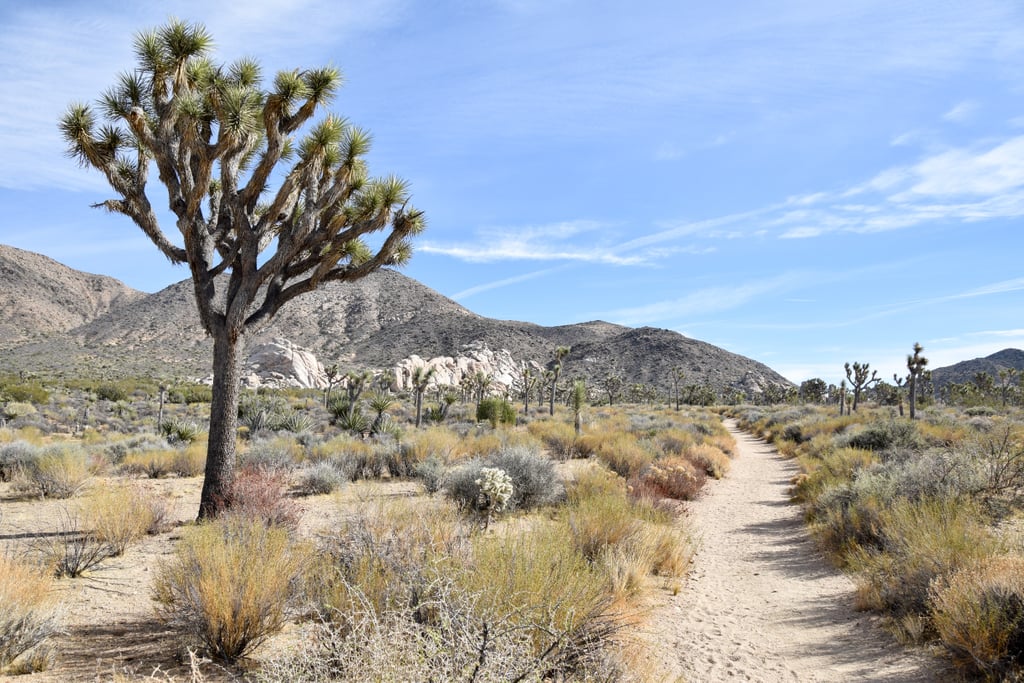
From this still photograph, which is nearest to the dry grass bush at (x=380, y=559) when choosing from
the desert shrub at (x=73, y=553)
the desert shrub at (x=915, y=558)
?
the desert shrub at (x=73, y=553)

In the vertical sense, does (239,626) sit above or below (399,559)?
below

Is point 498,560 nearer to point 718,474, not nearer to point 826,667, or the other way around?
point 826,667

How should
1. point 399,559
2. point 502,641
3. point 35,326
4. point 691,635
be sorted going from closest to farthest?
point 502,641, point 399,559, point 691,635, point 35,326

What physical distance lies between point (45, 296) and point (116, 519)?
115 metres

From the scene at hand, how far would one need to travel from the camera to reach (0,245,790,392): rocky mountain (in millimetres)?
76375

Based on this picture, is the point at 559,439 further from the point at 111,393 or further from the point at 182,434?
the point at 111,393

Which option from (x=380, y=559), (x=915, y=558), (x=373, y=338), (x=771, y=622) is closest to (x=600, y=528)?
(x=771, y=622)

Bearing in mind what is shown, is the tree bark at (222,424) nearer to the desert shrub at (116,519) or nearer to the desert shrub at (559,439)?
the desert shrub at (116,519)

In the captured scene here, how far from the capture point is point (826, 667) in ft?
17.6

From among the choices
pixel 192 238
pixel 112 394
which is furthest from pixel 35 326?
pixel 192 238

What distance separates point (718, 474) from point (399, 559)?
1538cm

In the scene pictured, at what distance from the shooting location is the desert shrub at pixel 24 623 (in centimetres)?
420

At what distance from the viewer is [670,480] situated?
45.8 ft

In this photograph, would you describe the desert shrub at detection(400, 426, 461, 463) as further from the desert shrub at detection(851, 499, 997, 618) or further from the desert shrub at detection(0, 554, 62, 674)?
the desert shrub at detection(0, 554, 62, 674)
